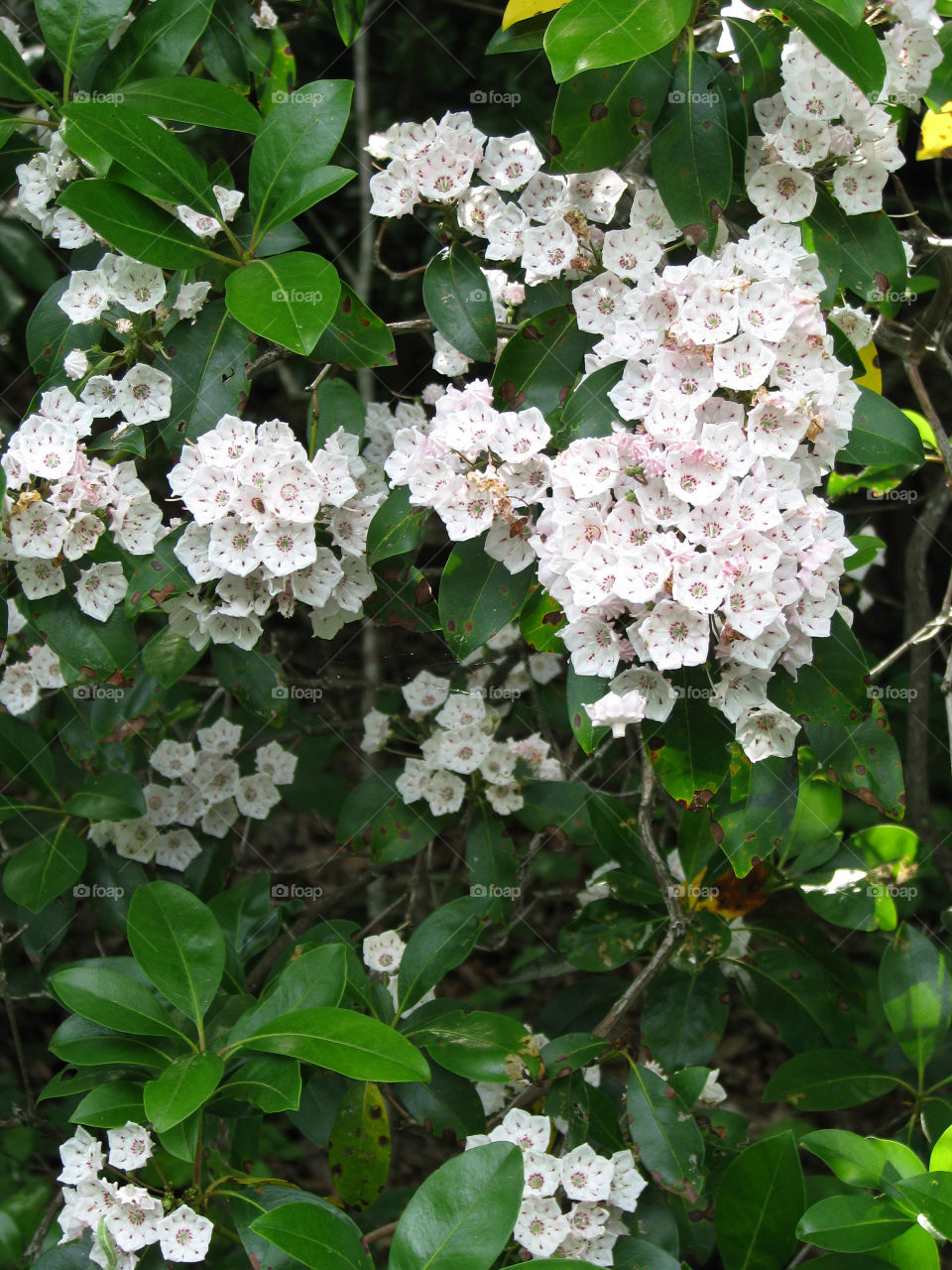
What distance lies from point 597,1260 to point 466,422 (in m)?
1.18

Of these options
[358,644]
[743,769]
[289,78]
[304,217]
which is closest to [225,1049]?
[743,769]

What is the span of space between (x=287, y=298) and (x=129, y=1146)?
116cm

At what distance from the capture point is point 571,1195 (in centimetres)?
169

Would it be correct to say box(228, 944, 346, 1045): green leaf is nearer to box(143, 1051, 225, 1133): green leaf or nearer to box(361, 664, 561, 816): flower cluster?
box(143, 1051, 225, 1133): green leaf

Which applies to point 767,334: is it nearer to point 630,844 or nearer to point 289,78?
point 630,844

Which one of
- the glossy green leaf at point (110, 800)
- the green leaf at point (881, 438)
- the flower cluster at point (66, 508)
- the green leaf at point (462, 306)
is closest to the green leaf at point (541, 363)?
the green leaf at point (462, 306)

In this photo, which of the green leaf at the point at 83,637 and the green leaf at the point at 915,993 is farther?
the green leaf at the point at 915,993

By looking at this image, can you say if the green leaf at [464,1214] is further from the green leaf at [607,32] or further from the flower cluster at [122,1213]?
the green leaf at [607,32]

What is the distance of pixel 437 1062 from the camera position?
6.29ft

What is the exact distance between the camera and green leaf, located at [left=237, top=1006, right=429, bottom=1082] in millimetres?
1471

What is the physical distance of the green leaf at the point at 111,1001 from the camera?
165 cm

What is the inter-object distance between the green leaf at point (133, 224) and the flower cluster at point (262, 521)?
251 mm

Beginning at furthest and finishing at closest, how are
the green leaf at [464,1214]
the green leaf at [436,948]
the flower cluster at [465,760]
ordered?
the flower cluster at [465,760] → the green leaf at [436,948] → the green leaf at [464,1214]

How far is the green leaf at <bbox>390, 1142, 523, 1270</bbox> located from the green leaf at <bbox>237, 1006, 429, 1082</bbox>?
122 millimetres
